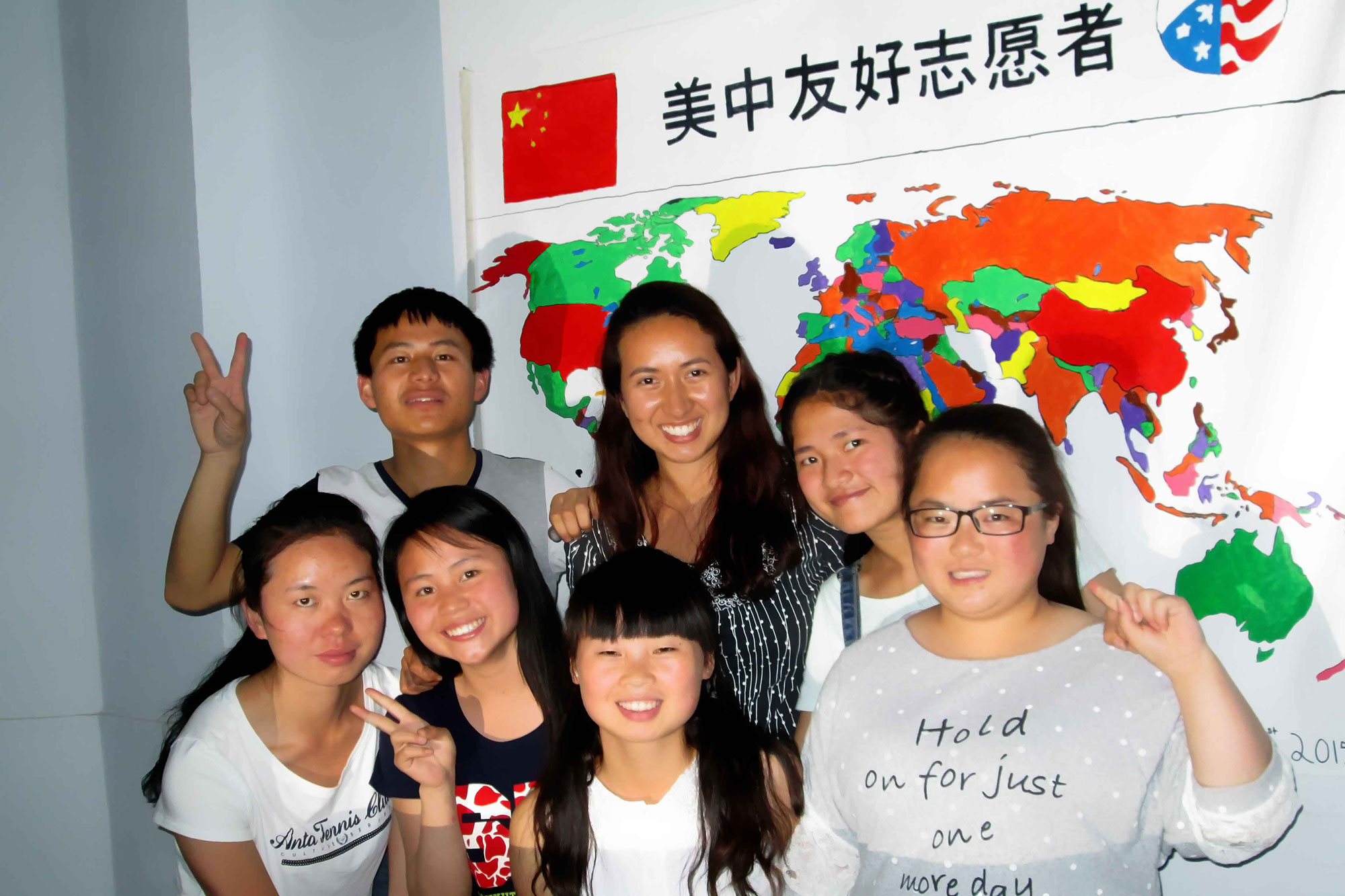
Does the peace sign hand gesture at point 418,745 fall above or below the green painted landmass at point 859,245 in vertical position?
below

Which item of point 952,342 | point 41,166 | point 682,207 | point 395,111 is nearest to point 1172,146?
point 952,342

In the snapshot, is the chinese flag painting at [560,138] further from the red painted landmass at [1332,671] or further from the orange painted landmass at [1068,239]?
the red painted landmass at [1332,671]

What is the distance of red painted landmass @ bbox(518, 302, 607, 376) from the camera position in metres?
2.21

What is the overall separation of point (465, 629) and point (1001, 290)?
115 centimetres

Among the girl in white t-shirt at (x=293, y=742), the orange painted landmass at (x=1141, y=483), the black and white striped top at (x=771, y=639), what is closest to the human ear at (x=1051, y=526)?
the black and white striped top at (x=771, y=639)

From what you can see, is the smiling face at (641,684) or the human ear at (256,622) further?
the human ear at (256,622)

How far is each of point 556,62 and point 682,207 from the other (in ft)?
1.57

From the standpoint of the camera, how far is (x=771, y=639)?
1554 mm

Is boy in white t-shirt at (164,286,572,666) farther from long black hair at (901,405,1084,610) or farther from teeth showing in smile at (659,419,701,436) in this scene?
long black hair at (901,405,1084,610)

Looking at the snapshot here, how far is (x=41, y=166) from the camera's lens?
2381mm

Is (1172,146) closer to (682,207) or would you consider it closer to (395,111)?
(682,207)

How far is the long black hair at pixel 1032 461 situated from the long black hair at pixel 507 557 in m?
0.63

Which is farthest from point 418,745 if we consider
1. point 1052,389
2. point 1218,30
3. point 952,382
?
point 1218,30

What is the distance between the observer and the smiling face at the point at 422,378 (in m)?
1.92
